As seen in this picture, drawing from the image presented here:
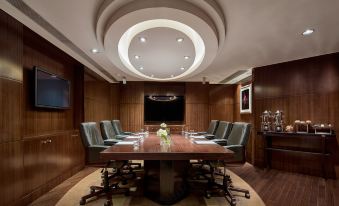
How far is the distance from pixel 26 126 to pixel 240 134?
3.28m

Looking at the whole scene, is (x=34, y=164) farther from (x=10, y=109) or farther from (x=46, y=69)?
(x=46, y=69)

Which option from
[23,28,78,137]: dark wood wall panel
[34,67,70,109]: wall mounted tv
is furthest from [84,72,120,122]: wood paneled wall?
[34,67,70,109]: wall mounted tv

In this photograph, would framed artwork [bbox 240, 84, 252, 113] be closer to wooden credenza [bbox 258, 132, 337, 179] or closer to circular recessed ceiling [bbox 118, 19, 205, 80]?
wooden credenza [bbox 258, 132, 337, 179]

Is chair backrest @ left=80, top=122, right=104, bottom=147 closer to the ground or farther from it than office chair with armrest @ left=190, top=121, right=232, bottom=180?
farther from it

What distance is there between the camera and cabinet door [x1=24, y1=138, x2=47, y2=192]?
123 inches

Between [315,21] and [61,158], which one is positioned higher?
[315,21]

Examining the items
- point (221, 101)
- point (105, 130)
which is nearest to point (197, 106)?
point (221, 101)

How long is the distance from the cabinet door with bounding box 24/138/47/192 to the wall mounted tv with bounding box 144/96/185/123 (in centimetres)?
463

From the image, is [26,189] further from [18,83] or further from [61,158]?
[18,83]

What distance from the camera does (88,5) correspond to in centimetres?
250

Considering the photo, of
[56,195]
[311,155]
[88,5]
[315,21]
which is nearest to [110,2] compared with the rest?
[88,5]

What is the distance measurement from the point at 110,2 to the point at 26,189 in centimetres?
267

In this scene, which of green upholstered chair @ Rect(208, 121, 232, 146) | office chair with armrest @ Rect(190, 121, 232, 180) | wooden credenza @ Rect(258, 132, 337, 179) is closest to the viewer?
office chair with armrest @ Rect(190, 121, 232, 180)

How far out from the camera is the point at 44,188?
140 inches
